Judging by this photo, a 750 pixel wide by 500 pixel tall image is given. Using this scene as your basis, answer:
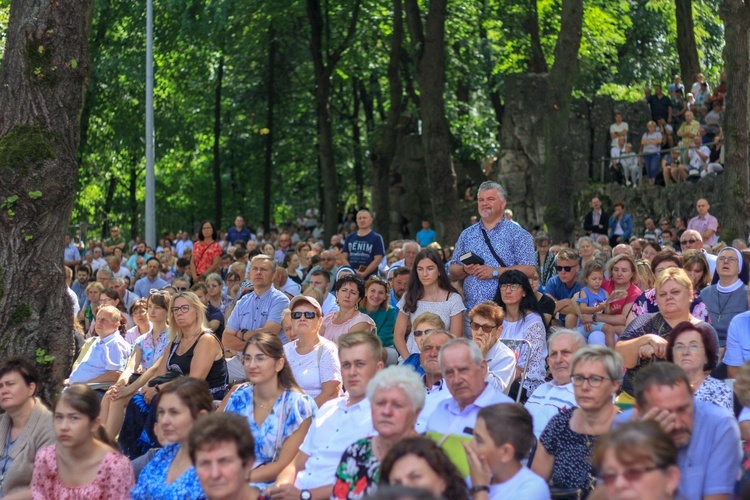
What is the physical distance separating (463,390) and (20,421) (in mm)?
3111

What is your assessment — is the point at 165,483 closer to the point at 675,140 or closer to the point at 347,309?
the point at 347,309

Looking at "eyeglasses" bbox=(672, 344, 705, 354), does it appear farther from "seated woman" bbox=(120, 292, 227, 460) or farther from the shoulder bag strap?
"seated woman" bbox=(120, 292, 227, 460)

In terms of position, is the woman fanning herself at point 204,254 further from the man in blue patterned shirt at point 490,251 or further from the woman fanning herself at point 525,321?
the woman fanning herself at point 525,321

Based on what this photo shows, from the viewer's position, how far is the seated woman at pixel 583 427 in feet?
18.4

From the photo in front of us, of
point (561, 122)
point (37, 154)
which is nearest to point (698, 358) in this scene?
point (37, 154)

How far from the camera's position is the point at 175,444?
630 cm

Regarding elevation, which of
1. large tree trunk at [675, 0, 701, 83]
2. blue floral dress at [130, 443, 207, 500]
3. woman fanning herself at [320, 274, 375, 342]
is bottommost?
blue floral dress at [130, 443, 207, 500]

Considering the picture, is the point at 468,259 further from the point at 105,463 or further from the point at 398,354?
the point at 105,463

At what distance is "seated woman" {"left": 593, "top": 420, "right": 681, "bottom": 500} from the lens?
4145 mm

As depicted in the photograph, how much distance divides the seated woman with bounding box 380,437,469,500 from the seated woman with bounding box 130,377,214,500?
1.90 metres

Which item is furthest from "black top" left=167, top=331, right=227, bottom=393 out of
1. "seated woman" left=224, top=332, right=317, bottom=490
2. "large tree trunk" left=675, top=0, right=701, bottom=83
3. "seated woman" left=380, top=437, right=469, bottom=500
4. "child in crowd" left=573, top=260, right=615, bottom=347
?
"large tree trunk" left=675, top=0, right=701, bottom=83

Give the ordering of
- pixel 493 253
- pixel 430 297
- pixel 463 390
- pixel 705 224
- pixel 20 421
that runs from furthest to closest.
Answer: pixel 705 224, pixel 493 253, pixel 430 297, pixel 20 421, pixel 463 390

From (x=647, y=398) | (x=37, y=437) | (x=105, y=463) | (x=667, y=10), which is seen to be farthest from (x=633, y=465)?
(x=667, y=10)

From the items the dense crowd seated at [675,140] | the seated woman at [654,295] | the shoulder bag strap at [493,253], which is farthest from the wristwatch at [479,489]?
the dense crowd seated at [675,140]
